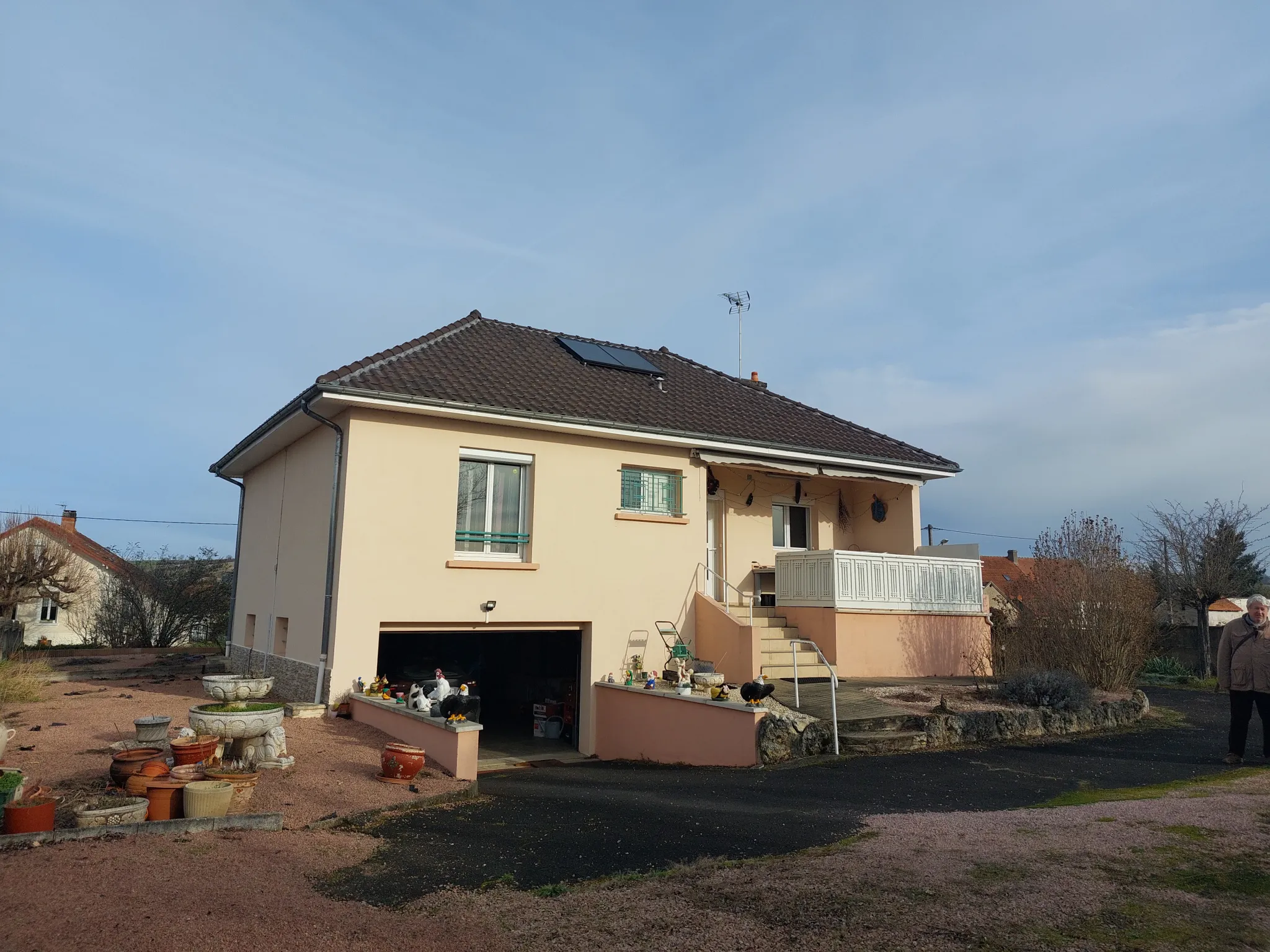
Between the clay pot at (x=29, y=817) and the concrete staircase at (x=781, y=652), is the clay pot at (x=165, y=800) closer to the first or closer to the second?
the clay pot at (x=29, y=817)

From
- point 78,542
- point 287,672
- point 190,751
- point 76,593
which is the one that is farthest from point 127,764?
point 78,542

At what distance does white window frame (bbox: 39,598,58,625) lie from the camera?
36094 mm

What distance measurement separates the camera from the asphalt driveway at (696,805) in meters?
6.09

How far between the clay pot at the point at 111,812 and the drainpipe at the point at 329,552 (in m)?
5.11

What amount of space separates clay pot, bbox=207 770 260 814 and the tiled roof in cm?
575

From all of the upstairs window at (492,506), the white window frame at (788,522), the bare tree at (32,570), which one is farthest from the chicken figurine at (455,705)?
the bare tree at (32,570)

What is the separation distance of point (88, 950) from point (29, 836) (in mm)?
2070

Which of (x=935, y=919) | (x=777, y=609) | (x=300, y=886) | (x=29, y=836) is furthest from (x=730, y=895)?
(x=777, y=609)

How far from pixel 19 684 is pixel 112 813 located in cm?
837

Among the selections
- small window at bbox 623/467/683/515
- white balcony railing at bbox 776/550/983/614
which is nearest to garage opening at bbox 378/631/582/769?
small window at bbox 623/467/683/515

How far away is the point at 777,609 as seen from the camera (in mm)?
15695

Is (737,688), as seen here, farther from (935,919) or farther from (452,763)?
(935,919)

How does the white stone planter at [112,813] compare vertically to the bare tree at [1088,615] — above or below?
below

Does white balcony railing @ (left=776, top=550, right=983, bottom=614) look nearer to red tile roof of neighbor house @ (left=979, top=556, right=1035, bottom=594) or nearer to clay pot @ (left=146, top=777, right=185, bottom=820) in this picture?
clay pot @ (left=146, top=777, right=185, bottom=820)
